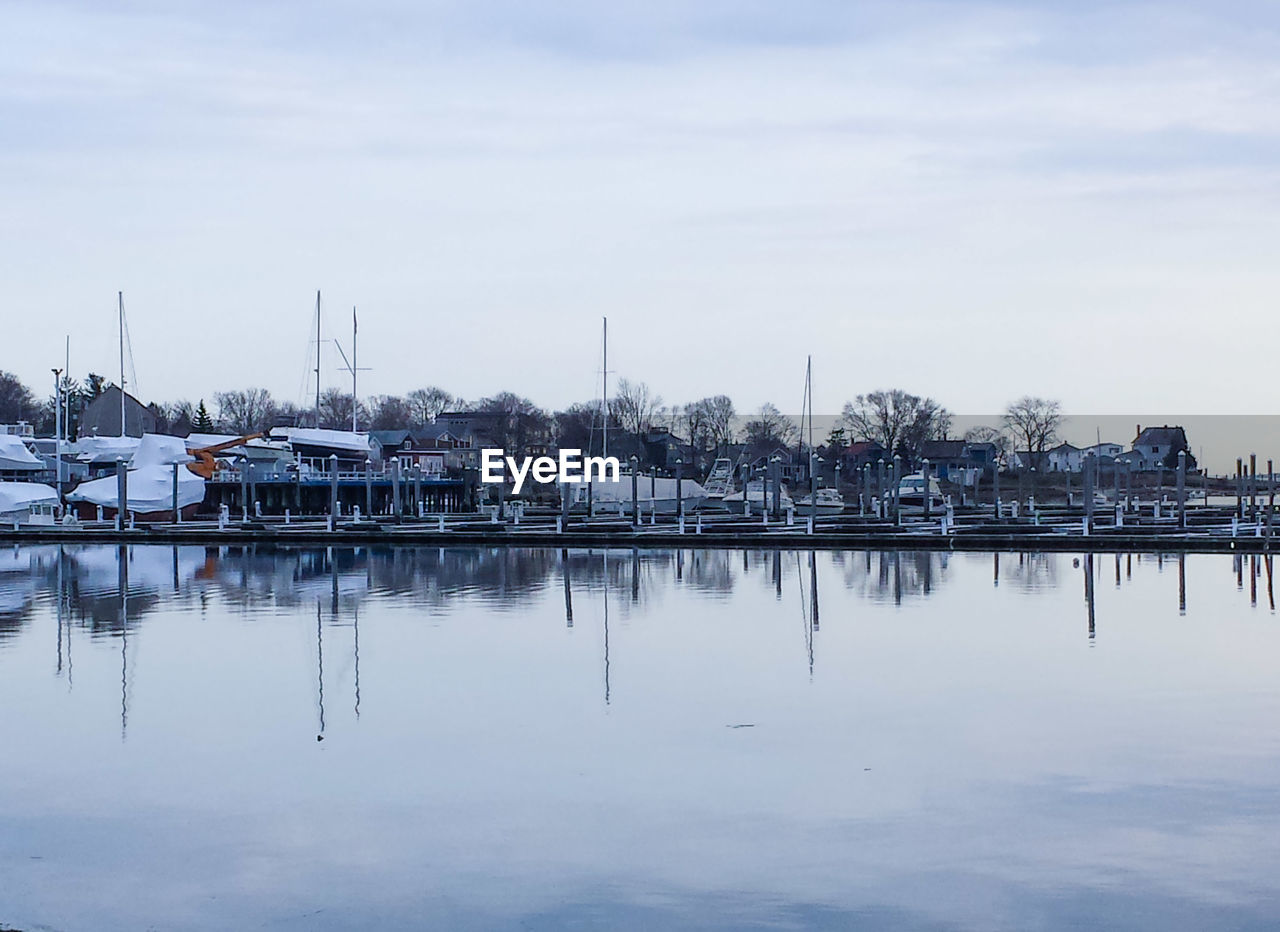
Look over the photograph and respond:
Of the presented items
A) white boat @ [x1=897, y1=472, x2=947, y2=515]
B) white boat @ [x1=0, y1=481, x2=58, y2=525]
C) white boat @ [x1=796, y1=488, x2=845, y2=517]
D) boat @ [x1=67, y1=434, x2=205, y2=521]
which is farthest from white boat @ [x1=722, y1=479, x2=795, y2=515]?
white boat @ [x1=0, y1=481, x2=58, y2=525]

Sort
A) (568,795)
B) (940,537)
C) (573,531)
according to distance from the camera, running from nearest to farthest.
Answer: (568,795)
(940,537)
(573,531)

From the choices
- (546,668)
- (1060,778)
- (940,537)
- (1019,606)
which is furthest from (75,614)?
(940,537)

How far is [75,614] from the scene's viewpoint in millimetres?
28016

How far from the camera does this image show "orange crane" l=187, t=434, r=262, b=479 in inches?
2758

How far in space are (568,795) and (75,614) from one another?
1745 cm

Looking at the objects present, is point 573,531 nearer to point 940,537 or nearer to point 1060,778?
point 940,537

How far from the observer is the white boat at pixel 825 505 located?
238 ft

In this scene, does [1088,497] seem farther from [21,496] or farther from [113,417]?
[113,417]

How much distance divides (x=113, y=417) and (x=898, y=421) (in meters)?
65.3

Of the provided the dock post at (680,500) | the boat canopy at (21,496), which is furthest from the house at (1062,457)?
the boat canopy at (21,496)

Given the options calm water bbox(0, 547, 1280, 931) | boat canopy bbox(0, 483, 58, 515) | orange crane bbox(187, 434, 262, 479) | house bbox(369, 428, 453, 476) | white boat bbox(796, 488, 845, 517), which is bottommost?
calm water bbox(0, 547, 1280, 931)

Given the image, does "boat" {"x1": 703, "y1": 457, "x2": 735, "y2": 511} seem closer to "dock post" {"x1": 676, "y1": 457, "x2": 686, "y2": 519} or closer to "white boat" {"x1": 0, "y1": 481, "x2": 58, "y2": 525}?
"dock post" {"x1": 676, "y1": 457, "x2": 686, "y2": 519}

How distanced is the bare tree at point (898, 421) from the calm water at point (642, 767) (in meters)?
109

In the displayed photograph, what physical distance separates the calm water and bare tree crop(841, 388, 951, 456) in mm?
108988
